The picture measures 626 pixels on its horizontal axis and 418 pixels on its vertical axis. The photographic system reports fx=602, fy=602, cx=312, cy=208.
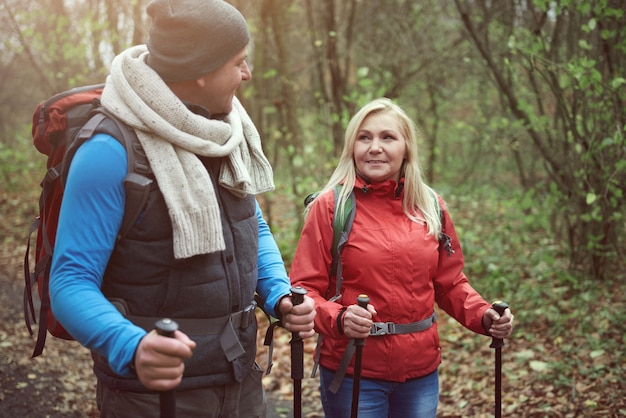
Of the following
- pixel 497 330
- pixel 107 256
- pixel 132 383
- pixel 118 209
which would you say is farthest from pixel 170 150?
pixel 497 330

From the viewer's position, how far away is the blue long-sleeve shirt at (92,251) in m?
1.79

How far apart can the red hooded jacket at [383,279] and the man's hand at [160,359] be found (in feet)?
3.75

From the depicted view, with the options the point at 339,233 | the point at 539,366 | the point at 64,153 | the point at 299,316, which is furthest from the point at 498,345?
the point at 539,366

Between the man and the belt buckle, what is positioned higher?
the man

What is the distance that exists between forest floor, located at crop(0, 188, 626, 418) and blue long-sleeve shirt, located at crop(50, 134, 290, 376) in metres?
3.60

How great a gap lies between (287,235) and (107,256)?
761 centimetres

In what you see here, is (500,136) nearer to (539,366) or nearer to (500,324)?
(539,366)

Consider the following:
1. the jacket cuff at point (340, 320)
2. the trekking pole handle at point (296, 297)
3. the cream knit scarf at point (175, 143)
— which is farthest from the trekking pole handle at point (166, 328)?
the jacket cuff at point (340, 320)

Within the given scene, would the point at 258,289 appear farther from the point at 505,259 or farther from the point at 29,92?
the point at 29,92

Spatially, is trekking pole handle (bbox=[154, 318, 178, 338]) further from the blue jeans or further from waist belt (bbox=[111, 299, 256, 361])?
the blue jeans

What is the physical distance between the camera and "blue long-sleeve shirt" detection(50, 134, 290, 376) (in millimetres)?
1793

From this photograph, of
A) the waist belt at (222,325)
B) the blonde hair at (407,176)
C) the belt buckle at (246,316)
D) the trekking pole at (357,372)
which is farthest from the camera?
the blonde hair at (407,176)

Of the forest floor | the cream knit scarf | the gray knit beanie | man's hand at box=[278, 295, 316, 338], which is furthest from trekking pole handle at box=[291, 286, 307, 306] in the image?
the forest floor

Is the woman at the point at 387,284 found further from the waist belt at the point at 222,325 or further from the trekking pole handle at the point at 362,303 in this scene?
the waist belt at the point at 222,325
